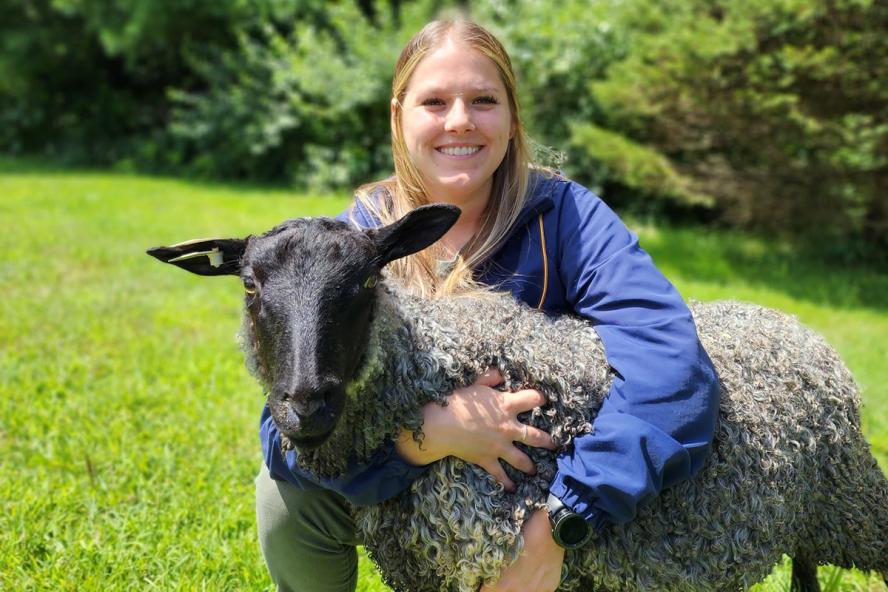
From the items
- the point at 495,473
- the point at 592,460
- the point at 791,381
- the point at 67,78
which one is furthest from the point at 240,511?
the point at 67,78

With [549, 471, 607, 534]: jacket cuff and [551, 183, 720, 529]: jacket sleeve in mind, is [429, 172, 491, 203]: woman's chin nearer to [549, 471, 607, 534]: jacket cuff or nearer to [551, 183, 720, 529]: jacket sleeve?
[551, 183, 720, 529]: jacket sleeve

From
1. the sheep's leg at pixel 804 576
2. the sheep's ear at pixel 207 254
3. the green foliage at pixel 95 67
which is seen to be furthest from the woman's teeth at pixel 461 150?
the green foliage at pixel 95 67

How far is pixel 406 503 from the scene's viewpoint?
2148mm

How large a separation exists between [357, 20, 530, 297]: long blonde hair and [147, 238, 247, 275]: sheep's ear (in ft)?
1.76

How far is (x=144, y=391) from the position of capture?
175 inches

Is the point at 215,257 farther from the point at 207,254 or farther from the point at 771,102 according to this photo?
the point at 771,102

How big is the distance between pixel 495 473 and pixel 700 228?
976 centimetres

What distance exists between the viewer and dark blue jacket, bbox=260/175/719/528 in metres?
2.00

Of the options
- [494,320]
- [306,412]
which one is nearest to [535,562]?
[494,320]

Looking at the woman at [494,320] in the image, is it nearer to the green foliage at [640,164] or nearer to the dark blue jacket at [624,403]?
the dark blue jacket at [624,403]

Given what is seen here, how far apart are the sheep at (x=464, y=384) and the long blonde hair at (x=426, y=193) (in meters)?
0.23

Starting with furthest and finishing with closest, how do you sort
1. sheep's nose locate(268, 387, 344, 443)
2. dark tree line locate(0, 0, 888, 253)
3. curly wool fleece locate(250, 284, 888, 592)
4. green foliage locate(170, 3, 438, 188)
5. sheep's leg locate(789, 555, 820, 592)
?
green foliage locate(170, 3, 438, 188), dark tree line locate(0, 0, 888, 253), sheep's leg locate(789, 555, 820, 592), curly wool fleece locate(250, 284, 888, 592), sheep's nose locate(268, 387, 344, 443)

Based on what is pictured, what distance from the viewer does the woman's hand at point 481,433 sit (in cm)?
207

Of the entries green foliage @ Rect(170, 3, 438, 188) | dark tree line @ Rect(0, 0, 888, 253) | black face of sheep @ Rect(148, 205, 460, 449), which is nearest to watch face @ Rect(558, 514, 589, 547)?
black face of sheep @ Rect(148, 205, 460, 449)
